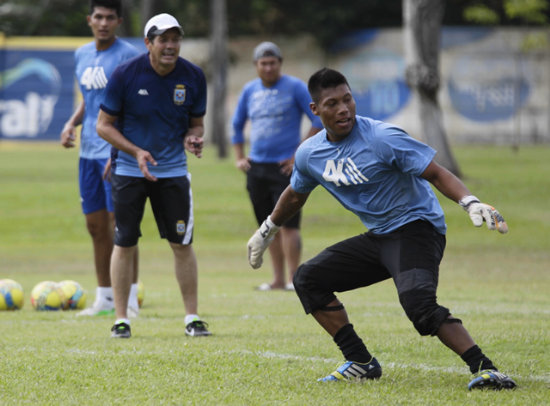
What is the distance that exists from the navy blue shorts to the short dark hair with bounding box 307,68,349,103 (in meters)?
3.51

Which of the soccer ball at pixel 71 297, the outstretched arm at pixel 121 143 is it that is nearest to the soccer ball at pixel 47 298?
the soccer ball at pixel 71 297

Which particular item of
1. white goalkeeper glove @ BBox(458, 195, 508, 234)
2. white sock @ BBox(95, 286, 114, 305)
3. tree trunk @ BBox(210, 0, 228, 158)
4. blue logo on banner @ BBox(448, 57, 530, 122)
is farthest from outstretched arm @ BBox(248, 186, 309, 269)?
blue logo on banner @ BBox(448, 57, 530, 122)

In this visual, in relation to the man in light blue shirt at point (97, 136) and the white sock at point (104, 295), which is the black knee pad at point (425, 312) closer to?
the man in light blue shirt at point (97, 136)

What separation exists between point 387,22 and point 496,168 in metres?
20.5

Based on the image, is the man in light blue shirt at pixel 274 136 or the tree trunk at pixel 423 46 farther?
the tree trunk at pixel 423 46

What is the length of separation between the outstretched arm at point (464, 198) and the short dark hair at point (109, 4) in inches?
167

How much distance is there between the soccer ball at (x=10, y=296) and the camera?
919cm

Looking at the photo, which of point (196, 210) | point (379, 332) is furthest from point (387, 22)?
point (379, 332)

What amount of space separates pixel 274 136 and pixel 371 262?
5403mm

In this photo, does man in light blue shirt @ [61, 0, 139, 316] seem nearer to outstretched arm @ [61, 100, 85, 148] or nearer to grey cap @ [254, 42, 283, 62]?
outstretched arm @ [61, 100, 85, 148]

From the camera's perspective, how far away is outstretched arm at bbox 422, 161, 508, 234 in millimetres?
4891

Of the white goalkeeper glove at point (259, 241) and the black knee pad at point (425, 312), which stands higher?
the white goalkeeper glove at point (259, 241)

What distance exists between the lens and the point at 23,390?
5.25m

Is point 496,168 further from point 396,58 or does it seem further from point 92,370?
point 92,370
